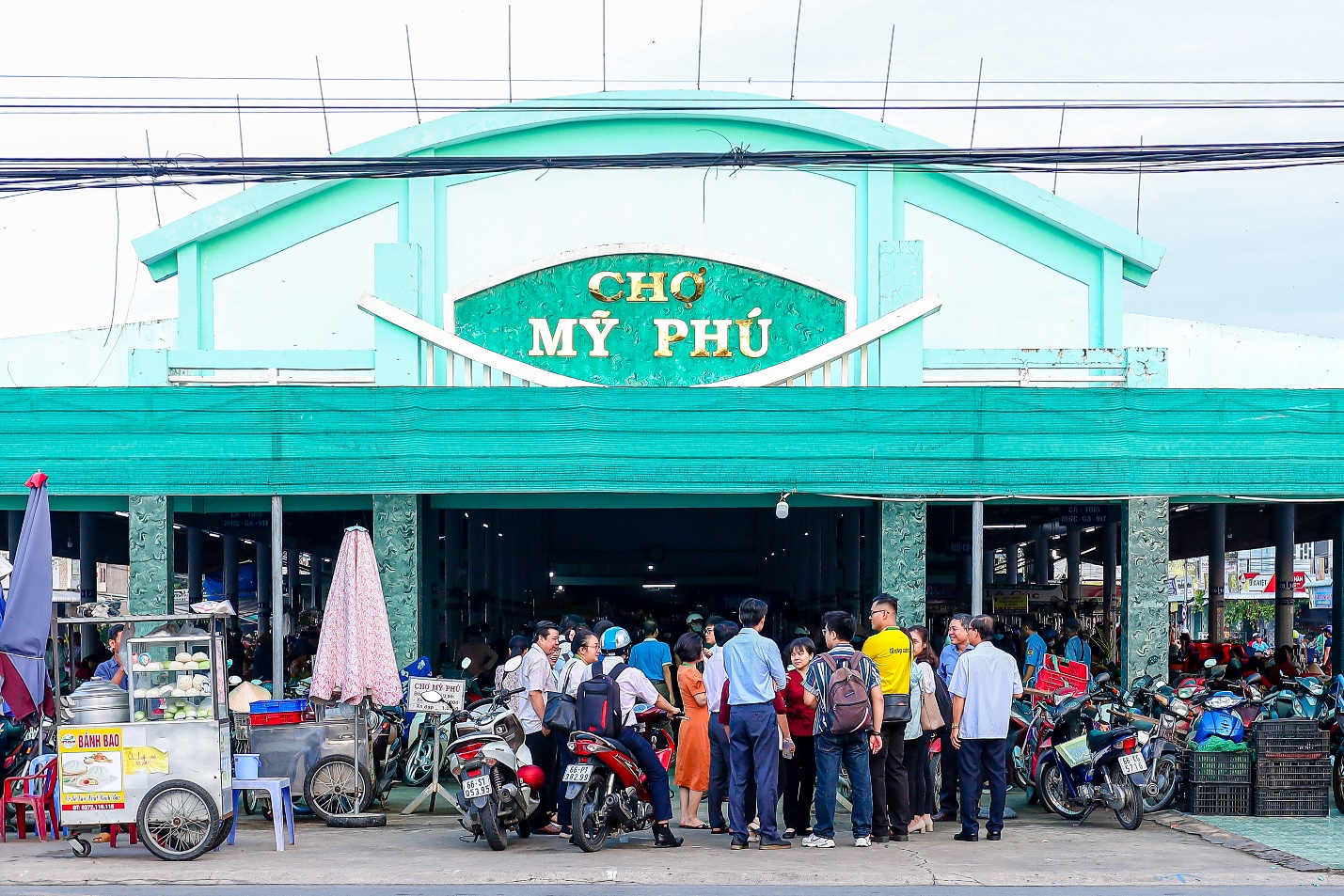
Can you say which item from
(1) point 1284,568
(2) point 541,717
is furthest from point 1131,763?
(1) point 1284,568

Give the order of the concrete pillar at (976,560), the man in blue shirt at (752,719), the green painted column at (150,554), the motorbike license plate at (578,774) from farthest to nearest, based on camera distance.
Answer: the green painted column at (150,554)
the concrete pillar at (976,560)
the man in blue shirt at (752,719)
the motorbike license plate at (578,774)

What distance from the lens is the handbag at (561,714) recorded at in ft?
37.1

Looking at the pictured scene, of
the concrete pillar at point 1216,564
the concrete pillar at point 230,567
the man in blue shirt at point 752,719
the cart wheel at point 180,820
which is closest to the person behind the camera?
the cart wheel at point 180,820

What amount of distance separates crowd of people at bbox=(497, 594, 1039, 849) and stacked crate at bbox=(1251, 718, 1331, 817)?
2.57 metres

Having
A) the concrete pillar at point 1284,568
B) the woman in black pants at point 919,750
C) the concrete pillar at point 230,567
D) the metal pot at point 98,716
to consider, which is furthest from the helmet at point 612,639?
the concrete pillar at point 230,567

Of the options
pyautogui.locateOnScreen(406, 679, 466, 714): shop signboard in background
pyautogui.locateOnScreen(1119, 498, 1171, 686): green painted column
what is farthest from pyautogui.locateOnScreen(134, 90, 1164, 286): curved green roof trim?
A: pyautogui.locateOnScreen(406, 679, 466, 714): shop signboard in background

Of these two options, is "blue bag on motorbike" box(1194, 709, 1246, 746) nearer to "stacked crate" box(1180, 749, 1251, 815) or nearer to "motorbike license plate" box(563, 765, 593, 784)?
"stacked crate" box(1180, 749, 1251, 815)

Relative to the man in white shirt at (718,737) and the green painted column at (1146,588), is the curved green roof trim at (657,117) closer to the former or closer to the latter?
the green painted column at (1146,588)

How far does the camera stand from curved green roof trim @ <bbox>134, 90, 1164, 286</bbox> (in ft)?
64.2

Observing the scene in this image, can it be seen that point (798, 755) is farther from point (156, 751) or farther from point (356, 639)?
point (156, 751)

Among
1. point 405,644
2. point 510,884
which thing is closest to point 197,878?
point 510,884

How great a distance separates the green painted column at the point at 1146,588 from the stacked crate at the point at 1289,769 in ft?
12.9

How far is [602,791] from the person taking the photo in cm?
1117

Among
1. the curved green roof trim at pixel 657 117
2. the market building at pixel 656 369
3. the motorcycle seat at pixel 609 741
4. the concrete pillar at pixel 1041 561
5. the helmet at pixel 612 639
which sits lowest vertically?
the concrete pillar at pixel 1041 561
